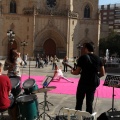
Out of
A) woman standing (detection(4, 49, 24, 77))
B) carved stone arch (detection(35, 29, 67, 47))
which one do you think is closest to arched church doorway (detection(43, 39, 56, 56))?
carved stone arch (detection(35, 29, 67, 47))

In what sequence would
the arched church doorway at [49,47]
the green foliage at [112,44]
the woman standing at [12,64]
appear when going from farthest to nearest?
the green foliage at [112,44], the arched church doorway at [49,47], the woman standing at [12,64]

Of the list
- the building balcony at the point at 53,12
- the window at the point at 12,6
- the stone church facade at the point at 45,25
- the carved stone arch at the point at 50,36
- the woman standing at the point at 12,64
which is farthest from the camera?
the carved stone arch at the point at 50,36

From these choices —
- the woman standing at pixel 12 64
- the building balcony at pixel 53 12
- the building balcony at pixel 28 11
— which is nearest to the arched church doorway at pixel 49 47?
the building balcony at pixel 53 12

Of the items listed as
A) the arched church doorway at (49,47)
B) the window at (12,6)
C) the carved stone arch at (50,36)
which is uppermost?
the window at (12,6)

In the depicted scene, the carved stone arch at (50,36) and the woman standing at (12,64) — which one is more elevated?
the carved stone arch at (50,36)

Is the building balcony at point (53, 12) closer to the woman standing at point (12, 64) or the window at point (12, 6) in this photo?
the window at point (12, 6)

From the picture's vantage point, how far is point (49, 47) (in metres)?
54.7

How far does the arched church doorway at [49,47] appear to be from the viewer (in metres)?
54.4

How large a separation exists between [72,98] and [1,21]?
133 feet

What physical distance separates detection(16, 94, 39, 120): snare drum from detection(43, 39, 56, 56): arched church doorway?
4634 cm

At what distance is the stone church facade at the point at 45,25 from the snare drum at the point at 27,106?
43.5 metres

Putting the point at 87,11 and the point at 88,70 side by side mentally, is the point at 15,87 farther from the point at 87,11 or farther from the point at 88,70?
the point at 87,11

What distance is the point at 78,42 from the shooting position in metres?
54.5

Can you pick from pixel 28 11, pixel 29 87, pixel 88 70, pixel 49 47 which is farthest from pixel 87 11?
pixel 88 70
